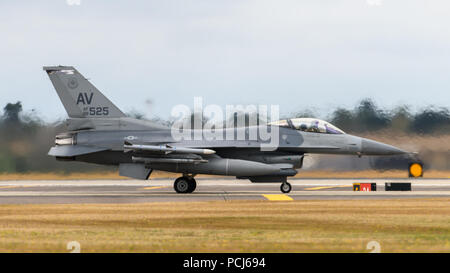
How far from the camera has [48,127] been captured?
115 ft

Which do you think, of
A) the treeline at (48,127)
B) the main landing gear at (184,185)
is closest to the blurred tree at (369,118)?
the treeline at (48,127)

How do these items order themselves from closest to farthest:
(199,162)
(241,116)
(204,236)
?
1. (204,236)
2. (199,162)
3. (241,116)

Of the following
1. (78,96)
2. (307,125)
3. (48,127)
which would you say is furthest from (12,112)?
(307,125)

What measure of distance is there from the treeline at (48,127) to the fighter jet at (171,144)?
540 cm

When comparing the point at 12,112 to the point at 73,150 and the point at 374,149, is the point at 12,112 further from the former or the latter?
the point at 374,149

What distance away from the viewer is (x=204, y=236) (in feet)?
44.9

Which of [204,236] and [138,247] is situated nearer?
[138,247]

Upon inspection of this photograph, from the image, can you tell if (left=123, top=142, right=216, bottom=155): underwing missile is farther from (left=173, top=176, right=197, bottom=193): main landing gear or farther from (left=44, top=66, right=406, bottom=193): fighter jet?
(left=173, top=176, right=197, bottom=193): main landing gear

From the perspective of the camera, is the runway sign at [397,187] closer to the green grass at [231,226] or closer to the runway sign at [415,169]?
the runway sign at [415,169]

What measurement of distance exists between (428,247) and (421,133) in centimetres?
2395

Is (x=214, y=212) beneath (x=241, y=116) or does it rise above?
beneath
